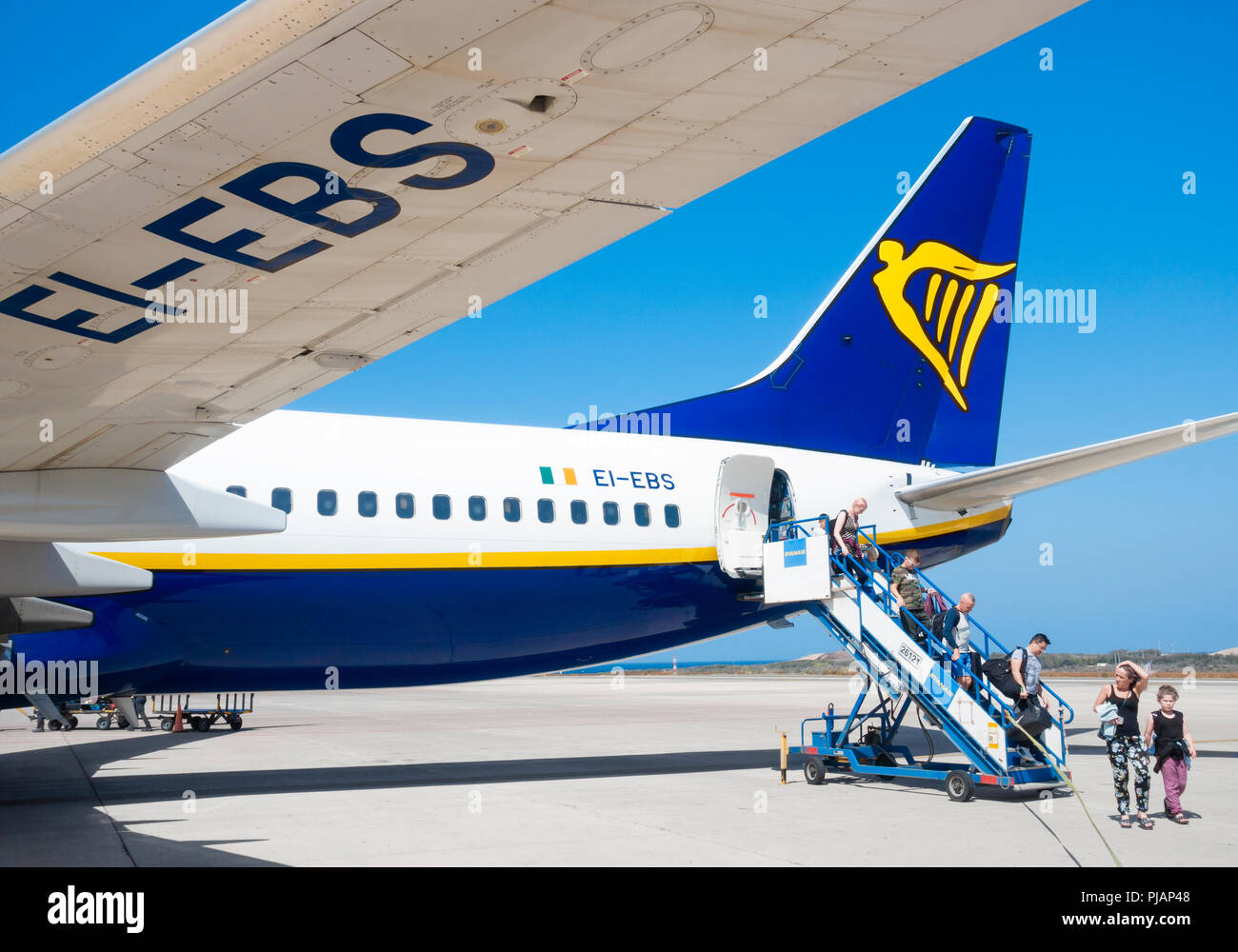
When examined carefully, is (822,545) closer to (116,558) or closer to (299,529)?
(299,529)

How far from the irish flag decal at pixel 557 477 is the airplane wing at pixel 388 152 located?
842cm

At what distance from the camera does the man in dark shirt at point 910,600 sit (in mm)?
14586

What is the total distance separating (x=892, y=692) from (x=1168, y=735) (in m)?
4.23

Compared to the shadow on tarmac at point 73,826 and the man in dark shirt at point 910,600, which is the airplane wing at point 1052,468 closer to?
the man in dark shirt at point 910,600

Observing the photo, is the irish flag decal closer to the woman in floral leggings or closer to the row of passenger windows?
the row of passenger windows

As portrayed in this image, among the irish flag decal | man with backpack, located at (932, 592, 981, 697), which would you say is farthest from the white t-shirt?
the irish flag decal

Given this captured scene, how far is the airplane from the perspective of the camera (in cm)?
444

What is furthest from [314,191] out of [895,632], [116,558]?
[895,632]

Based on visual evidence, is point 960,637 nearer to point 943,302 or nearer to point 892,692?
point 892,692

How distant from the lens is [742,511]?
1678 centimetres

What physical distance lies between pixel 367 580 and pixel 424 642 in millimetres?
1195

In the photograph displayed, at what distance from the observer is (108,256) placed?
553 cm

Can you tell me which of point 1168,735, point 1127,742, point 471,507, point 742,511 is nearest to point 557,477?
point 471,507

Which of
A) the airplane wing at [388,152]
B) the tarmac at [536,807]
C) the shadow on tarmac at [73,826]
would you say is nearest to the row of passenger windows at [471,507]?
the tarmac at [536,807]
